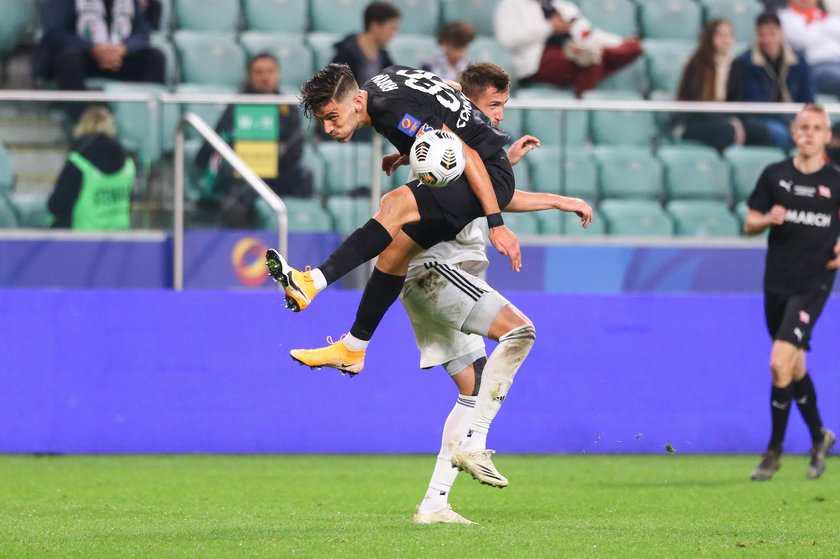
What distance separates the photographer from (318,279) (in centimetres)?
622

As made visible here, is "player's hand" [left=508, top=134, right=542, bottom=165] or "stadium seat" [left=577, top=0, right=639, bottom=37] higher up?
"stadium seat" [left=577, top=0, right=639, bottom=37]

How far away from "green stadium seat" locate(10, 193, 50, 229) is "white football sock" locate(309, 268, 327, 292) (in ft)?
14.6

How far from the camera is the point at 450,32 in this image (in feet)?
42.3

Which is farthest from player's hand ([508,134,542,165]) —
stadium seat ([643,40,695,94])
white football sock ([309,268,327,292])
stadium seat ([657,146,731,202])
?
stadium seat ([643,40,695,94])

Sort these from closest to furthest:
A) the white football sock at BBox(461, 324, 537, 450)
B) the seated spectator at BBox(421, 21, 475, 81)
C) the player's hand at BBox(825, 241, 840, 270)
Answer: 1. the white football sock at BBox(461, 324, 537, 450)
2. the player's hand at BBox(825, 241, 840, 270)
3. the seated spectator at BBox(421, 21, 475, 81)

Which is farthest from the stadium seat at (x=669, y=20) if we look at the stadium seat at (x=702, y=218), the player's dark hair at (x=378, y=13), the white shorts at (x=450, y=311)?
the white shorts at (x=450, y=311)

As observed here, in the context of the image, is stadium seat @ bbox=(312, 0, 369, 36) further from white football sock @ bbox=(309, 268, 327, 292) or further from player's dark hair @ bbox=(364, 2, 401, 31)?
white football sock @ bbox=(309, 268, 327, 292)

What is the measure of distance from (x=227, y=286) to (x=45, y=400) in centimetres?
150

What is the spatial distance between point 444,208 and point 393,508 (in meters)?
1.96

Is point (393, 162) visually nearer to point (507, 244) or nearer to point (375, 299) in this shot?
point (375, 299)

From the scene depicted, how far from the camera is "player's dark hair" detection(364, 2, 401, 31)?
1243cm

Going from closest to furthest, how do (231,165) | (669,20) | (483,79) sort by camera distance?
(483,79)
(231,165)
(669,20)

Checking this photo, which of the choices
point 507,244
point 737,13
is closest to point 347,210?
point 507,244

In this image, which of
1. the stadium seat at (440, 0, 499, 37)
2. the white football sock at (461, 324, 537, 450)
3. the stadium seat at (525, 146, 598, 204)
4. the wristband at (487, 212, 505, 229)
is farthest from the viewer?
the stadium seat at (440, 0, 499, 37)
